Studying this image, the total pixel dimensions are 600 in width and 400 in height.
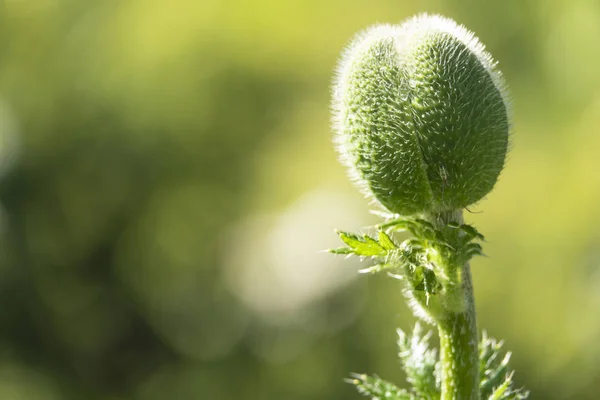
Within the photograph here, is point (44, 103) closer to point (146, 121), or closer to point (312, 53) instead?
point (146, 121)

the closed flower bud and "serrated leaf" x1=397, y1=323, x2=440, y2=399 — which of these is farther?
"serrated leaf" x1=397, y1=323, x2=440, y2=399

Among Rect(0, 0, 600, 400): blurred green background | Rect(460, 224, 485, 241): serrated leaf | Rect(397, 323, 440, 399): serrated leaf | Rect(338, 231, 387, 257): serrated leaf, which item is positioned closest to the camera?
Rect(460, 224, 485, 241): serrated leaf

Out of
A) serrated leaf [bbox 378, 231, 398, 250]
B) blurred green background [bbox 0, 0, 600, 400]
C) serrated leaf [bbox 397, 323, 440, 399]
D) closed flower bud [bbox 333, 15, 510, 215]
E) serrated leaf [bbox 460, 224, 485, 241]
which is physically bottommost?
serrated leaf [bbox 397, 323, 440, 399]

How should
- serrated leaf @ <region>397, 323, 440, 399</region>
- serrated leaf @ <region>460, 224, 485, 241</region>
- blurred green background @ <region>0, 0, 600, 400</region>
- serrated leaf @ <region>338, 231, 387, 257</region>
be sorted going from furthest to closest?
blurred green background @ <region>0, 0, 600, 400</region>
serrated leaf @ <region>397, 323, 440, 399</region>
serrated leaf @ <region>338, 231, 387, 257</region>
serrated leaf @ <region>460, 224, 485, 241</region>

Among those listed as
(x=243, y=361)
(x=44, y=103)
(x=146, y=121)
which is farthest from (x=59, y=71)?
(x=243, y=361)

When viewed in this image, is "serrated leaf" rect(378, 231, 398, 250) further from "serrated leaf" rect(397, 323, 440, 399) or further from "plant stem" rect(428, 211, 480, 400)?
"serrated leaf" rect(397, 323, 440, 399)

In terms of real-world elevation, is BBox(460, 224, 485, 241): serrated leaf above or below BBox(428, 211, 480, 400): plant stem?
above

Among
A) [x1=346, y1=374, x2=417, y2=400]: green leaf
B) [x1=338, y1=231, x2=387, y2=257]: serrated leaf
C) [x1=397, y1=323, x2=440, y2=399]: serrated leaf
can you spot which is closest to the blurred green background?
[x1=397, y1=323, x2=440, y2=399]: serrated leaf

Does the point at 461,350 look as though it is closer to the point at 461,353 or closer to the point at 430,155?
the point at 461,353
